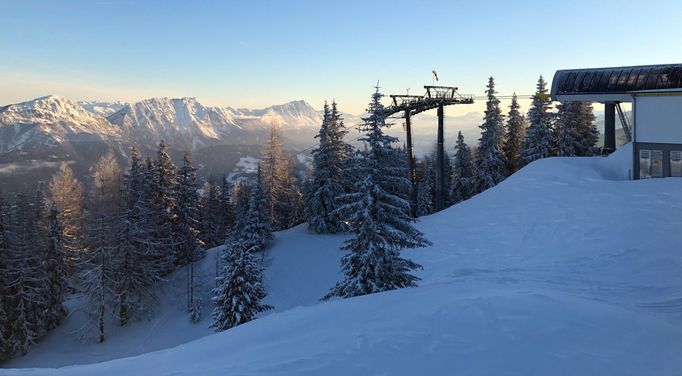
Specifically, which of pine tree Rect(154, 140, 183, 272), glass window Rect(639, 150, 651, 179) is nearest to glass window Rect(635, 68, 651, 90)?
glass window Rect(639, 150, 651, 179)

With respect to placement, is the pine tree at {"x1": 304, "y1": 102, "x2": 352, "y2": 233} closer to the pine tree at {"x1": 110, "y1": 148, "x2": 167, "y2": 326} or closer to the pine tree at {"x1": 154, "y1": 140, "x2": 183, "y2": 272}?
the pine tree at {"x1": 154, "y1": 140, "x2": 183, "y2": 272}

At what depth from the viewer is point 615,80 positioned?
31797 mm

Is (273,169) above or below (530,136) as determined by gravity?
below

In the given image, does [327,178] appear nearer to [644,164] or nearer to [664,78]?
[644,164]

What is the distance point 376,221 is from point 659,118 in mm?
21401

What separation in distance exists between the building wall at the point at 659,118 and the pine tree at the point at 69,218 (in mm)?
42189

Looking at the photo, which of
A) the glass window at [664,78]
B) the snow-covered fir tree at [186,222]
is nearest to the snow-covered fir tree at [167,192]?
the snow-covered fir tree at [186,222]

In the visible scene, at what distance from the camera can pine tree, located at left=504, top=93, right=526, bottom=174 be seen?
1820 inches

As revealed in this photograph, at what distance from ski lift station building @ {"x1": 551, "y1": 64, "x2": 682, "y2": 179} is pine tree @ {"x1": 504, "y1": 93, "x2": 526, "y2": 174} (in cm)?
1144

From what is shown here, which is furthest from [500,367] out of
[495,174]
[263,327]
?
[495,174]

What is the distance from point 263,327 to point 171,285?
101ft

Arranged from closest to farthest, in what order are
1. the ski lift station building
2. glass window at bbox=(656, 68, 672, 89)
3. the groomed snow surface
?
the groomed snow surface < the ski lift station building < glass window at bbox=(656, 68, 672, 89)

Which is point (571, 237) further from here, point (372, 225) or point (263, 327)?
point (263, 327)

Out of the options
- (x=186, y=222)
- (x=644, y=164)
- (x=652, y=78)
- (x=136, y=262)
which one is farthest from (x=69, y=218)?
(x=652, y=78)
